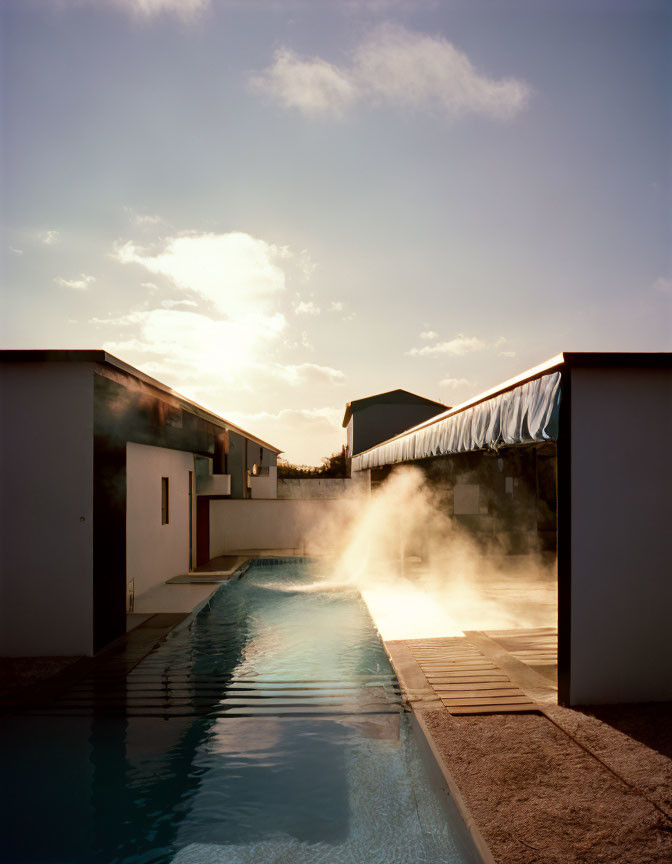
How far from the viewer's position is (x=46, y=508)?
6.12 metres

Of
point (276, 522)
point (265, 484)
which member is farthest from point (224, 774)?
point (265, 484)

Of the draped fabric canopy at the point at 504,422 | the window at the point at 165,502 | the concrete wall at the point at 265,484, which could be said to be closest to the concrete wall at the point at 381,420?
the concrete wall at the point at 265,484

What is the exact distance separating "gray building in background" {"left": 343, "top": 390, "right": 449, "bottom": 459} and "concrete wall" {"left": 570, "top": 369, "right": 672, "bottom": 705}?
17302mm

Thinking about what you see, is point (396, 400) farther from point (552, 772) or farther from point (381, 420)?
point (552, 772)

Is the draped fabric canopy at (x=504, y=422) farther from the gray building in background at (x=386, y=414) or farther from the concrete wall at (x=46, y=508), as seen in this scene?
the gray building in background at (x=386, y=414)

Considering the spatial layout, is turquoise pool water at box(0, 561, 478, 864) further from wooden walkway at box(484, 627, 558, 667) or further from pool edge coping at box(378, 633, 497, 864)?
wooden walkway at box(484, 627, 558, 667)

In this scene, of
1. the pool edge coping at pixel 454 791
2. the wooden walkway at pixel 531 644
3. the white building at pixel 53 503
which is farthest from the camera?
the white building at pixel 53 503

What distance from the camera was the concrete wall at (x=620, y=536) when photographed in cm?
462

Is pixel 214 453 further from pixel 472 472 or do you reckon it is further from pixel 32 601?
pixel 32 601

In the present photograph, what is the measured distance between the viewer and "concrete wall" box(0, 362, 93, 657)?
6.07 m

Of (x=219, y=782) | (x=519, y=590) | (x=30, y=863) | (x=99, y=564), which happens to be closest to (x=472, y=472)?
(x=519, y=590)

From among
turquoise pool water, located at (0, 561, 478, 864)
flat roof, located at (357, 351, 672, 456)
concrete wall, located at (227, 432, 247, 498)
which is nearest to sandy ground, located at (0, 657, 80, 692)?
turquoise pool water, located at (0, 561, 478, 864)

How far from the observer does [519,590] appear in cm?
973

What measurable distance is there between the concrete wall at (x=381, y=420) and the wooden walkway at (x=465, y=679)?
15616 millimetres
